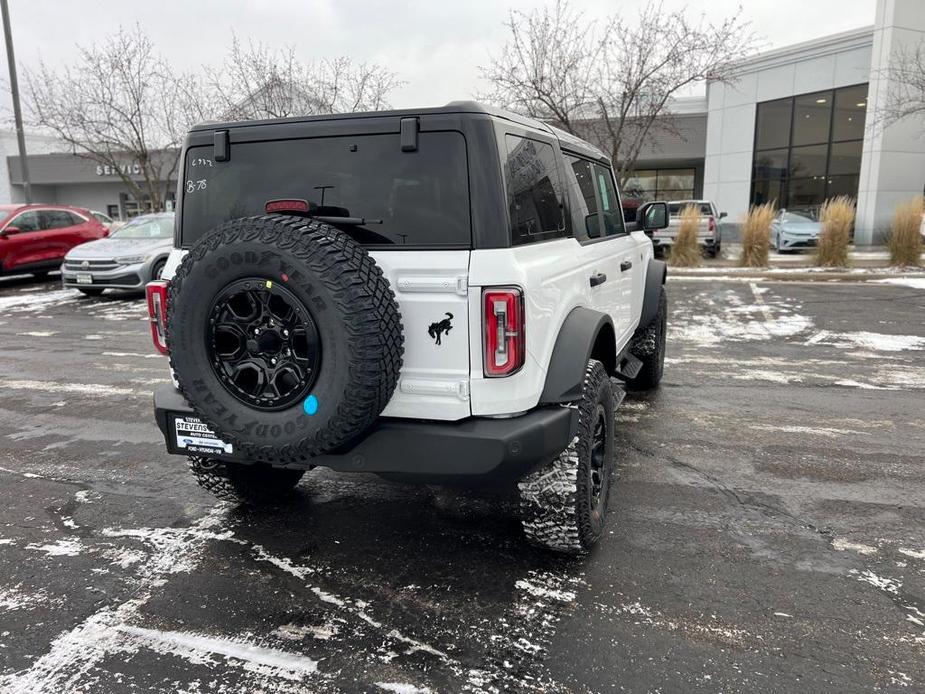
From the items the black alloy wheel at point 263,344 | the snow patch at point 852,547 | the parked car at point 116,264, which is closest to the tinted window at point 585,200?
the black alloy wheel at point 263,344

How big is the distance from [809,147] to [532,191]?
25.4 meters

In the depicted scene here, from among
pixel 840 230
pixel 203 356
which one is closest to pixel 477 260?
pixel 203 356

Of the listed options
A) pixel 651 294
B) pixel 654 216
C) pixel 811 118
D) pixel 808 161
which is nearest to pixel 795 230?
pixel 808 161

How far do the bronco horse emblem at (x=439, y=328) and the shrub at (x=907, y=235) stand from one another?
16.1 metres

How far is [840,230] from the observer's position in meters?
15.2

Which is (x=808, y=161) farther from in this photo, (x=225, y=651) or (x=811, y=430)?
(x=225, y=651)

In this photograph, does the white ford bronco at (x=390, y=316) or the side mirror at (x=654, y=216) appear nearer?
the white ford bronco at (x=390, y=316)

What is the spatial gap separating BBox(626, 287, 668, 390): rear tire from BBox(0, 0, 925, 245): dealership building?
583 inches

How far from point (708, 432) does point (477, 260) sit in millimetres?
3035

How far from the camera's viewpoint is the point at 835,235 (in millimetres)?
15281

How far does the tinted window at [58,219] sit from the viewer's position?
14414 millimetres

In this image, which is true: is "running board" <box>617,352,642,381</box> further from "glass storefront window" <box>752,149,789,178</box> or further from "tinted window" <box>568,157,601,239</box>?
"glass storefront window" <box>752,149,789,178</box>

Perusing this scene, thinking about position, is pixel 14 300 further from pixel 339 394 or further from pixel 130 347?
pixel 339 394

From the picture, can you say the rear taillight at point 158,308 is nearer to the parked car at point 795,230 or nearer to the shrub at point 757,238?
the shrub at point 757,238
